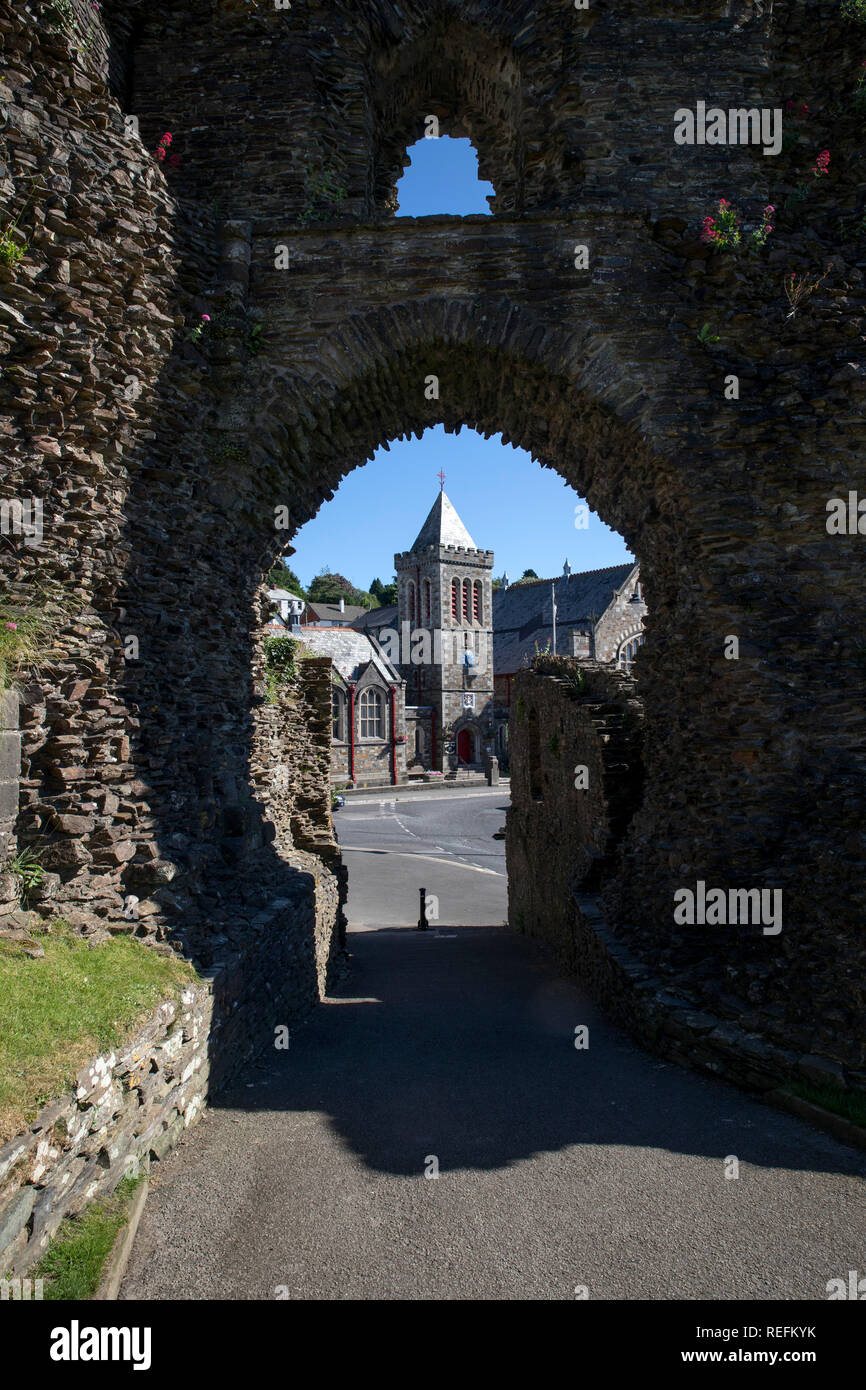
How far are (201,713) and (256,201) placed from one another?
5.65 metres

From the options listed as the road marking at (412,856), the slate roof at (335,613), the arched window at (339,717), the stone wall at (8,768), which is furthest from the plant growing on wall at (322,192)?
the slate roof at (335,613)

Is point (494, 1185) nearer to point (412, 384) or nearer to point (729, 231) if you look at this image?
point (412, 384)

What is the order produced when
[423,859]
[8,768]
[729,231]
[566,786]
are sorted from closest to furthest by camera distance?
[8,768]
[729,231]
[566,786]
[423,859]

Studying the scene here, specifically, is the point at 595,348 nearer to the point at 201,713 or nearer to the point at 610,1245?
the point at 201,713

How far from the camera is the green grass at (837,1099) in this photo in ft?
15.9

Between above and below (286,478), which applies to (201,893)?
below

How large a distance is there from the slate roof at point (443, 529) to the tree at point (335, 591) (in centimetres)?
2769

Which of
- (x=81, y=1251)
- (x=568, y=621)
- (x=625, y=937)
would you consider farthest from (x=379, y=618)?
(x=81, y=1251)

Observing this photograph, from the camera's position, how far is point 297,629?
1642 inches

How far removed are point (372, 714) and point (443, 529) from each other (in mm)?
14099

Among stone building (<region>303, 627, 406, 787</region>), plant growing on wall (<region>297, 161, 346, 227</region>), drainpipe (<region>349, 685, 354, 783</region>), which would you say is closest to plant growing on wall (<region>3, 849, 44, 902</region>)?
plant growing on wall (<region>297, 161, 346, 227</region>)

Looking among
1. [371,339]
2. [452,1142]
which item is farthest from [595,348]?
[452,1142]

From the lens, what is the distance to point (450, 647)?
50.7 metres

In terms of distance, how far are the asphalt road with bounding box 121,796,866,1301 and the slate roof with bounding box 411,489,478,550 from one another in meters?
46.5
